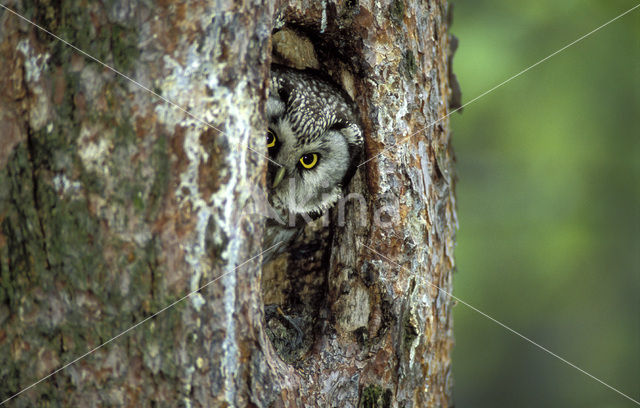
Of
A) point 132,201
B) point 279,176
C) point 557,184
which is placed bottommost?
point 132,201

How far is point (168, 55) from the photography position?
1.21 metres

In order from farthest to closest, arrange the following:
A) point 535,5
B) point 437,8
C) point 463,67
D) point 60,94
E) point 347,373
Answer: point 535,5, point 463,67, point 437,8, point 347,373, point 60,94

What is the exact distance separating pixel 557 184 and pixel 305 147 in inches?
85.0

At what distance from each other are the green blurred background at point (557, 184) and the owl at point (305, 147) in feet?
4.20

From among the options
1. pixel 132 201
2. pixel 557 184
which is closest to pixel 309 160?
pixel 132 201

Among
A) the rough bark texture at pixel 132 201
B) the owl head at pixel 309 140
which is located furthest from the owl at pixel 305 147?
the rough bark texture at pixel 132 201

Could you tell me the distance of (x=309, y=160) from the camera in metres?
2.25

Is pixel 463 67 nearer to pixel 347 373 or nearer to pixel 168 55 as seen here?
pixel 347 373

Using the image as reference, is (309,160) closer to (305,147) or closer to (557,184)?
(305,147)

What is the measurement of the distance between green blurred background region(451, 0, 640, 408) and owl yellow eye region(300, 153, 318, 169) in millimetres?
1283

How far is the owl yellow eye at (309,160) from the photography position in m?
2.23

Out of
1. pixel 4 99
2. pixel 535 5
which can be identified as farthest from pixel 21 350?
pixel 535 5

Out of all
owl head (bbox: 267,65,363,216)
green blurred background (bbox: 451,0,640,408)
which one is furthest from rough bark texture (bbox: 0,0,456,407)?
green blurred background (bbox: 451,0,640,408)

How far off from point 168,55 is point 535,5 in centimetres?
294
